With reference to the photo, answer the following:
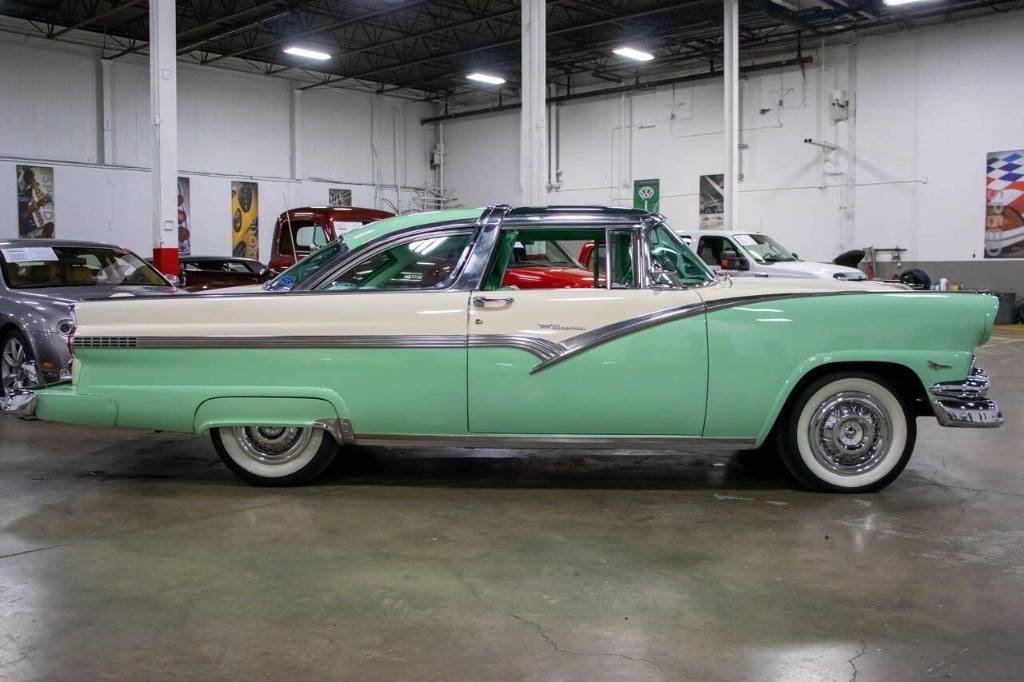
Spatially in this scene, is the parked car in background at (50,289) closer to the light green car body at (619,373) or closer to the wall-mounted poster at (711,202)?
the light green car body at (619,373)

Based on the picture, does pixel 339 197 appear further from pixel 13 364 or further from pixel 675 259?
pixel 675 259

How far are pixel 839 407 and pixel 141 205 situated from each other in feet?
68.8

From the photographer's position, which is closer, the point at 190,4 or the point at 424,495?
the point at 424,495

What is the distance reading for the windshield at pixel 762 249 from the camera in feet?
47.5

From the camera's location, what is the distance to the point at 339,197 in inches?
1043

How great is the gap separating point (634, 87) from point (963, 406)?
21032 mm

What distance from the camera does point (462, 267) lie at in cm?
496

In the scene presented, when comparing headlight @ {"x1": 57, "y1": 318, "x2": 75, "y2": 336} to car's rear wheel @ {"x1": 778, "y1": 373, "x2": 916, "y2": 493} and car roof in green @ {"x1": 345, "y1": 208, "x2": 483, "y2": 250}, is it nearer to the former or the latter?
car roof in green @ {"x1": 345, "y1": 208, "x2": 483, "y2": 250}

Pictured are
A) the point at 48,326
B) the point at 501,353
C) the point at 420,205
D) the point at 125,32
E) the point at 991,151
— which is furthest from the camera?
the point at 420,205

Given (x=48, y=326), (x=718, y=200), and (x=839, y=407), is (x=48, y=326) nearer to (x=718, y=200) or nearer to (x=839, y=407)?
(x=839, y=407)

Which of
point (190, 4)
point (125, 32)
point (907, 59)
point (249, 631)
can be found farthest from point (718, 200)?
point (249, 631)

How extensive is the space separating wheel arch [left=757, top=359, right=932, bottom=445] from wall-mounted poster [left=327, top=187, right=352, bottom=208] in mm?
22790

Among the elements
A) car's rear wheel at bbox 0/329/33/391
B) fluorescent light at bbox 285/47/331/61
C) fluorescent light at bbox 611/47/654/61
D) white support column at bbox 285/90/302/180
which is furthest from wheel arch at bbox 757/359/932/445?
white support column at bbox 285/90/302/180

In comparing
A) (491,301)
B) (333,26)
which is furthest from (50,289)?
(333,26)
